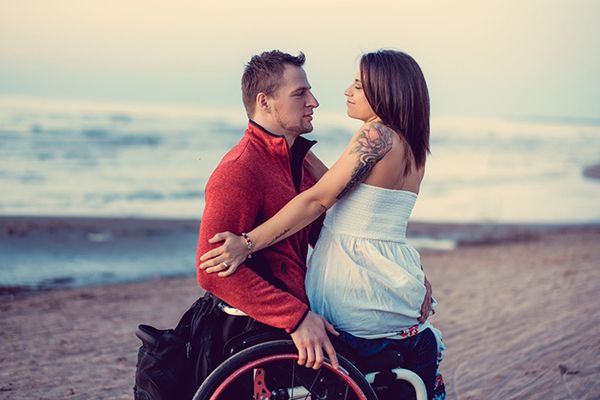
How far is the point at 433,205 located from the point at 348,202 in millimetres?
14474

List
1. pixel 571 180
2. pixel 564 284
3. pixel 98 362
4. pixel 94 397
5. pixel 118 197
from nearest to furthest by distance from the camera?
pixel 94 397, pixel 98 362, pixel 564 284, pixel 118 197, pixel 571 180

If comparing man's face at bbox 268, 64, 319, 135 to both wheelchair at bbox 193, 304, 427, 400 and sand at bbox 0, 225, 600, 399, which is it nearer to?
wheelchair at bbox 193, 304, 427, 400

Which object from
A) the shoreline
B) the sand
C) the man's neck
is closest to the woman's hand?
the man's neck

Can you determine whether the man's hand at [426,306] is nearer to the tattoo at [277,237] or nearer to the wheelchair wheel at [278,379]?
the wheelchair wheel at [278,379]

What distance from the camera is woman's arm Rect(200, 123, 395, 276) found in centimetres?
282

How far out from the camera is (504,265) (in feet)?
33.7

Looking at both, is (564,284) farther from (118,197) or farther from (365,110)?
(118,197)

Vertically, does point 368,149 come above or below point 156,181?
above

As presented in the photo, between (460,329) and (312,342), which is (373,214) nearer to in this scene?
(312,342)

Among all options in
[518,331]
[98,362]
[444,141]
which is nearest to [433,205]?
[518,331]

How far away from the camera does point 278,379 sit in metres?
2.99

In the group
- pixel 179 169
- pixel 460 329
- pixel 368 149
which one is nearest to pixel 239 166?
pixel 368 149

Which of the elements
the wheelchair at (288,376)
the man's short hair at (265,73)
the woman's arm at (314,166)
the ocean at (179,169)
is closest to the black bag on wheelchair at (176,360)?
the wheelchair at (288,376)

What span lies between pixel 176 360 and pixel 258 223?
624 mm
